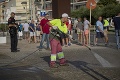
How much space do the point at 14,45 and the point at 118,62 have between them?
19.1 ft

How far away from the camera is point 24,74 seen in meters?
8.98

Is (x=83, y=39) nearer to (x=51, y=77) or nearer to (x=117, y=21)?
(x=117, y=21)

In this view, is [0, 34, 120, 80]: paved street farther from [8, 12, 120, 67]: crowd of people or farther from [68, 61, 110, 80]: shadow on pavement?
[8, 12, 120, 67]: crowd of people

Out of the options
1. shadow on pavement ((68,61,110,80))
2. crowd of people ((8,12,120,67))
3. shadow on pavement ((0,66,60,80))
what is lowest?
shadow on pavement ((68,61,110,80))

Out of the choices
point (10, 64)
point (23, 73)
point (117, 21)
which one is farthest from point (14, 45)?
point (23, 73)

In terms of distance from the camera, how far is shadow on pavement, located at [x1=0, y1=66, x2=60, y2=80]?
331 inches

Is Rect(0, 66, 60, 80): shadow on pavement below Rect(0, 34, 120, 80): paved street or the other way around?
the other way around

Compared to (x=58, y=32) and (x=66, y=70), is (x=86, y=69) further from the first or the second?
(x=58, y=32)

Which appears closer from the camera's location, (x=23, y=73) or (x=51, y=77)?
(x=51, y=77)

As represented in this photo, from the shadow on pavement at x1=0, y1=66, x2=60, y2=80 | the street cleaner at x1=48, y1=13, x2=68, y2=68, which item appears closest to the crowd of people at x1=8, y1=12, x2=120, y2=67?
the street cleaner at x1=48, y1=13, x2=68, y2=68

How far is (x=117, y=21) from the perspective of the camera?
16.8 metres

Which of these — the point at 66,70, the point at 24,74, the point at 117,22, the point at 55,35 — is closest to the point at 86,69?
the point at 66,70

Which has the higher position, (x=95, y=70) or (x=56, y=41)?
(x=56, y=41)

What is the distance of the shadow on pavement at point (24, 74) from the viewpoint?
8.41 m
